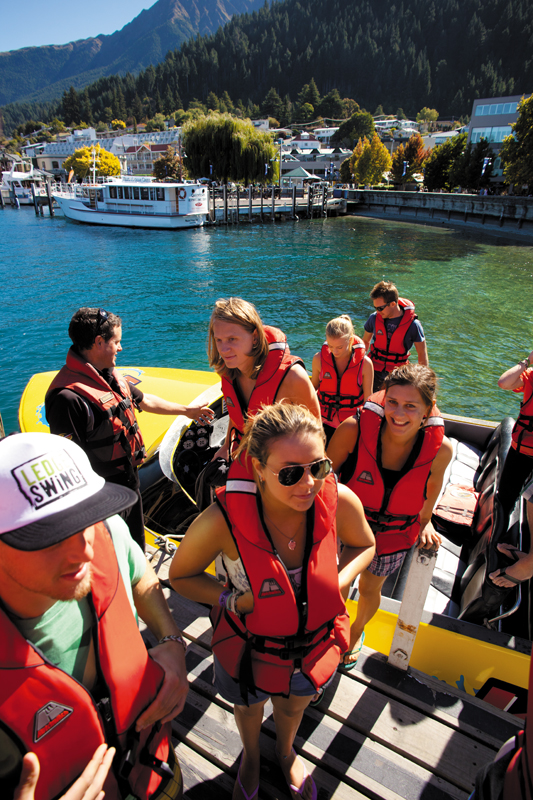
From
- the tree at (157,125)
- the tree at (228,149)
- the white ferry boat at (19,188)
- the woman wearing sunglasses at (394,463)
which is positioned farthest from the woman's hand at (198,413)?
the tree at (157,125)

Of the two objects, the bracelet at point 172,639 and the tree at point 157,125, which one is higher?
the tree at point 157,125

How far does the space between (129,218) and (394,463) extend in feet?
146

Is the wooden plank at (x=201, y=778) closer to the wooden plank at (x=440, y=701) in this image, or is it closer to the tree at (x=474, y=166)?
the wooden plank at (x=440, y=701)

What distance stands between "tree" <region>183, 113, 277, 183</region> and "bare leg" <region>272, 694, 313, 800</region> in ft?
174

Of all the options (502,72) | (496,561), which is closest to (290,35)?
(502,72)

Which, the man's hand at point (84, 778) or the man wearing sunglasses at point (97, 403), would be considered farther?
the man wearing sunglasses at point (97, 403)

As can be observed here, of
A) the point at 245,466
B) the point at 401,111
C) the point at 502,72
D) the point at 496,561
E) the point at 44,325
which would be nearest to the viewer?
the point at 245,466

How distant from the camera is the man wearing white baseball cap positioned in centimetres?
105

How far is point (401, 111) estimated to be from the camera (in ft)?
465

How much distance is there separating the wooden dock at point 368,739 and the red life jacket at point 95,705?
1.82 ft

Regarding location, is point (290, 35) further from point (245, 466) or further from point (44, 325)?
point (245, 466)

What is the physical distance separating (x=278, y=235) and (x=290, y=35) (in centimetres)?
20124

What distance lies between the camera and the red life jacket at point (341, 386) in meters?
4.45

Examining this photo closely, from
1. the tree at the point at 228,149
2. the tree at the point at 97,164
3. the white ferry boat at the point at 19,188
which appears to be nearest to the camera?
the tree at the point at 228,149
